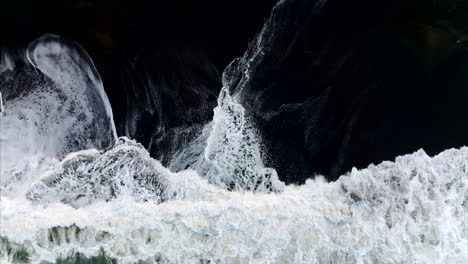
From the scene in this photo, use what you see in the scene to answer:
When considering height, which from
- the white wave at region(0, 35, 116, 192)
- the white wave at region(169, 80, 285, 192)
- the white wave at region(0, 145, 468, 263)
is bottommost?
the white wave at region(0, 145, 468, 263)

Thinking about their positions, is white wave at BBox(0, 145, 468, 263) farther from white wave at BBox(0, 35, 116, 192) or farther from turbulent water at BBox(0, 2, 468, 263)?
white wave at BBox(0, 35, 116, 192)

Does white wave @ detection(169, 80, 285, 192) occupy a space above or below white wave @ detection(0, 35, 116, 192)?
below

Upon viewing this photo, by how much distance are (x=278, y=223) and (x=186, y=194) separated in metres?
0.37

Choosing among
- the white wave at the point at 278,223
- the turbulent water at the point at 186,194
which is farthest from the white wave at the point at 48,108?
the white wave at the point at 278,223

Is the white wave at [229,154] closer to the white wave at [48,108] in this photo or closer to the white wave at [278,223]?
the white wave at [278,223]

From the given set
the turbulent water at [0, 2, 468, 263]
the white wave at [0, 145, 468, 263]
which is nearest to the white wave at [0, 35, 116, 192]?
the turbulent water at [0, 2, 468, 263]

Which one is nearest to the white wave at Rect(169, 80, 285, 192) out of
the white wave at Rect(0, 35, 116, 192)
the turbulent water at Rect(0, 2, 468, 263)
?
the turbulent water at Rect(0, 2, 468, 263)

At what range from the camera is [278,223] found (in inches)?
69.8

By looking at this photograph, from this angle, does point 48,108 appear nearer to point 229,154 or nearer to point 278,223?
point 229,154

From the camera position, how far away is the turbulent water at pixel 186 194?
1736 millimetres

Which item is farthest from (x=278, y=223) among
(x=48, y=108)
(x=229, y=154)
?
(x=48, y=108)

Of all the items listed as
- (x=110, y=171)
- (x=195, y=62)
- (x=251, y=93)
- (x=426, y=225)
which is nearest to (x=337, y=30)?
(x=251, y=93)

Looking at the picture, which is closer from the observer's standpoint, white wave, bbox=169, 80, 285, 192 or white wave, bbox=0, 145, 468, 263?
white wave, bbox=0, 145, 468, 263

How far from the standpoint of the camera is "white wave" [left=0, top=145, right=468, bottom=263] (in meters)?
1.73
